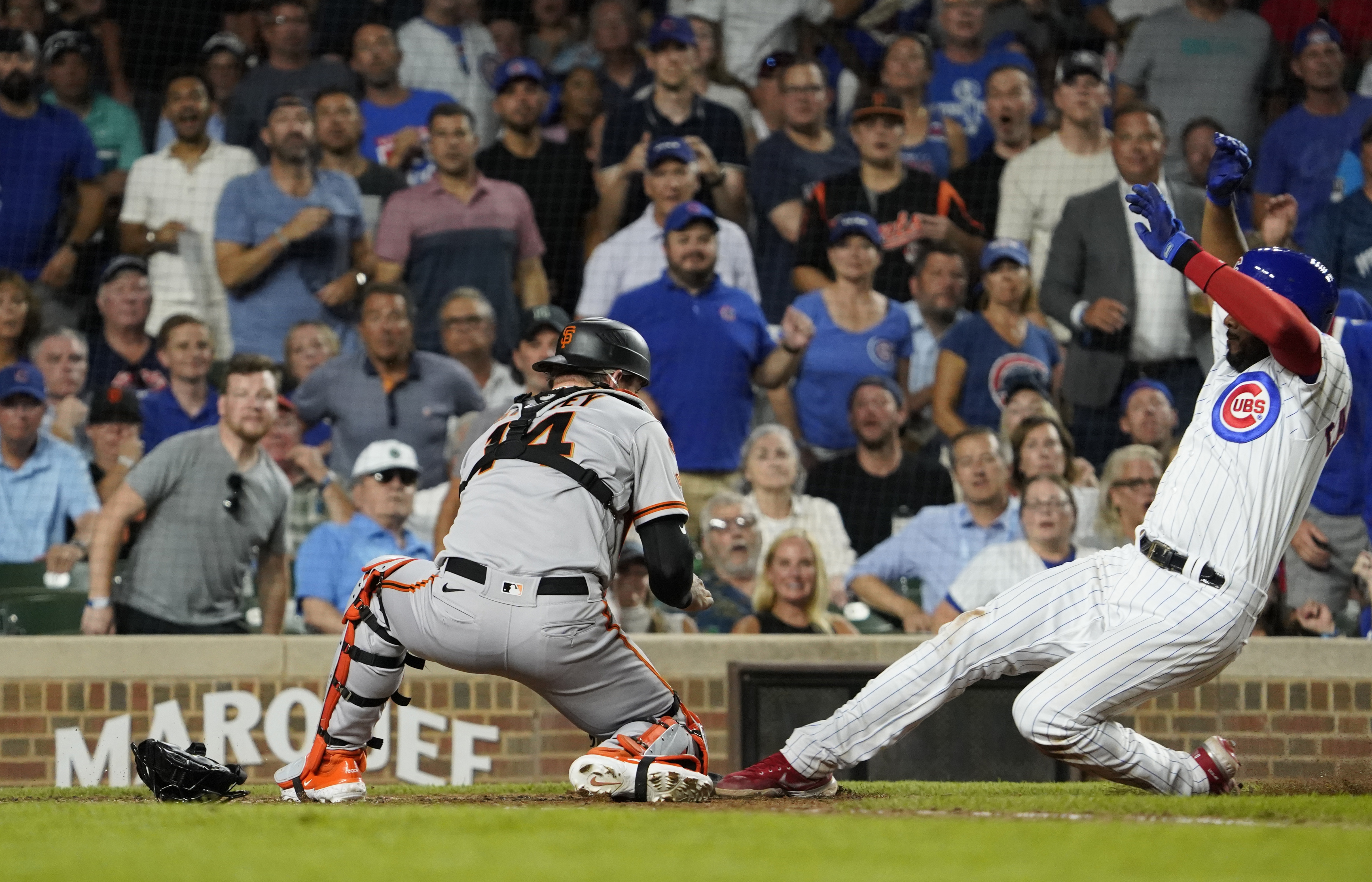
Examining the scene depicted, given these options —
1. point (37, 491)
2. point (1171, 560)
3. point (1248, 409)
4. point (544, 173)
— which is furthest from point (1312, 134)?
point (37, 491)

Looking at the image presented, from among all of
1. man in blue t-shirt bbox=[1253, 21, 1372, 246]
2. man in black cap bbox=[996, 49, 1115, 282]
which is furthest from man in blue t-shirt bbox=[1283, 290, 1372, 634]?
man in black cap bbox=[996, 49, 1115, 282]

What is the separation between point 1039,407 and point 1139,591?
4205 millimetres

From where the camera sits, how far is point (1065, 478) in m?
8.20

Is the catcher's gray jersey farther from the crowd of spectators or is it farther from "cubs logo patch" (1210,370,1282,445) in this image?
the crowd of spectators

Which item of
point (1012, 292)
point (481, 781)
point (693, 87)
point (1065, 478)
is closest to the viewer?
point (481, 781)

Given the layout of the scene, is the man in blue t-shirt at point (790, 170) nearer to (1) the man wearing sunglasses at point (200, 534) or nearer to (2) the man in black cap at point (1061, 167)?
(2) the man in black cap at point (1061, 167)

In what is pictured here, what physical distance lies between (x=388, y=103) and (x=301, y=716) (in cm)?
400

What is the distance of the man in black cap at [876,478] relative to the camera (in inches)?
328

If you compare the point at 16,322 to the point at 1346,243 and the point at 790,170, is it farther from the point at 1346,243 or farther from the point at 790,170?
the point at 1346,243

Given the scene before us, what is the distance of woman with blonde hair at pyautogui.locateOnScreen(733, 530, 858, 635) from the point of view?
310 inches

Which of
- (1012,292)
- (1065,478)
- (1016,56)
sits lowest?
(1065,478)

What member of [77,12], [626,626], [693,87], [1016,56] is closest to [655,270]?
[693,87]

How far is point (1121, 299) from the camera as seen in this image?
9016mm

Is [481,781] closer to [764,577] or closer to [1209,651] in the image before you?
[764,577]
